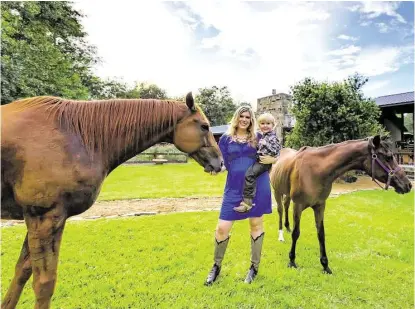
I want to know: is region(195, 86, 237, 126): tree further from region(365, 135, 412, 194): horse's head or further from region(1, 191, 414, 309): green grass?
region(365, 135, 412, 194): horse's head

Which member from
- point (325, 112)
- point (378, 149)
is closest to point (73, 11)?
point (325, 112)

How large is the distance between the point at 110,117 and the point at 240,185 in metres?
1.61


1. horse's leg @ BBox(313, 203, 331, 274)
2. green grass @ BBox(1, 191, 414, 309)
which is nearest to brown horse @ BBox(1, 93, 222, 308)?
green grass @ BBox(1, 191, 414, 309)

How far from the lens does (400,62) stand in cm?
1066

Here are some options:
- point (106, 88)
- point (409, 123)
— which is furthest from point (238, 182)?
point (409, 123)

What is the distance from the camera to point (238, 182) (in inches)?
115

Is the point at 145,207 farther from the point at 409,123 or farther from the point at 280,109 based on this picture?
the point at 409,123

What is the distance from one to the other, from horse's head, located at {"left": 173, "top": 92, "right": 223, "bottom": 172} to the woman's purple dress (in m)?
0.80

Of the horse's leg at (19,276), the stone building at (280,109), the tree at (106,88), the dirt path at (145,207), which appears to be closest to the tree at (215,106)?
the tree at (106,88)

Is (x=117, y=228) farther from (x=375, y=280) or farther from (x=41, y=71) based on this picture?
(x=41, y=71)

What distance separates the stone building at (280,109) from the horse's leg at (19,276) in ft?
63.0

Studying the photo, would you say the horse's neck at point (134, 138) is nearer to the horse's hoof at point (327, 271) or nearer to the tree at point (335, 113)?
the horse's hoof at point (327, 271)

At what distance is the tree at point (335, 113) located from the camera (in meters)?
10.0

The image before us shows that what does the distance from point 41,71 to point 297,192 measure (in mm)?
13551
